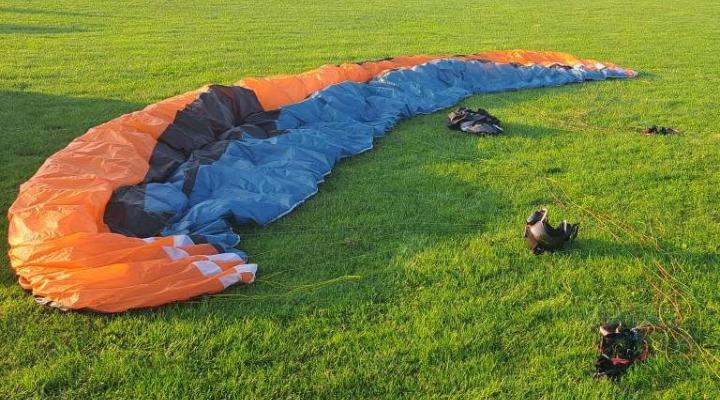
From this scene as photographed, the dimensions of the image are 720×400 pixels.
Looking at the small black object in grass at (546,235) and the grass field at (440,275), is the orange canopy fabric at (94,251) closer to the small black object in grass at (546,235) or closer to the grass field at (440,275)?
the grass field at (440,275)

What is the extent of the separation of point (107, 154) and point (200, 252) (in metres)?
1.76

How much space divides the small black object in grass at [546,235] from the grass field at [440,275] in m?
0.09

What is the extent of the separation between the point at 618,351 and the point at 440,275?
120 centimetres

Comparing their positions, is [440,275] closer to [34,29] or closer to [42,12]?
[34,29]

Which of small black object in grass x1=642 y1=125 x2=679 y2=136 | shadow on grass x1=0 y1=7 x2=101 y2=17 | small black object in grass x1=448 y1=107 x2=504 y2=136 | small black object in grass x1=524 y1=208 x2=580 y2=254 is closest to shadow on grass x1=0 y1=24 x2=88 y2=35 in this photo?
shadow on grass x1=0 y1=7 x2=101 y2=17

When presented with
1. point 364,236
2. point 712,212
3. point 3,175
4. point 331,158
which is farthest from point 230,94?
point 712,212

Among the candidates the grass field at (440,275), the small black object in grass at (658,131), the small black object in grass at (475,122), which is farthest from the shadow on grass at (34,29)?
the small black object in grass at (658,131)

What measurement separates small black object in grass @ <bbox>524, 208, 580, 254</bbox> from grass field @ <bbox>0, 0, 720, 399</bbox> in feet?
0.31

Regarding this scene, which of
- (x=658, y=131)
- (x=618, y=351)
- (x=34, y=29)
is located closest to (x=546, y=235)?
(x=618, y=351)

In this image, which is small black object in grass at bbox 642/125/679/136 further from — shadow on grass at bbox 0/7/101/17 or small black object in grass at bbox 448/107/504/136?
shadow on grass at bbox 0/7/101/17

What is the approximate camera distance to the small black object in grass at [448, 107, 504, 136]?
23.8 ft

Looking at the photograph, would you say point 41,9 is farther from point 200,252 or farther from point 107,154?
point 200,252

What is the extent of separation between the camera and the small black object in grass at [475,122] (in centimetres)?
726

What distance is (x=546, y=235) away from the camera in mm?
4348
